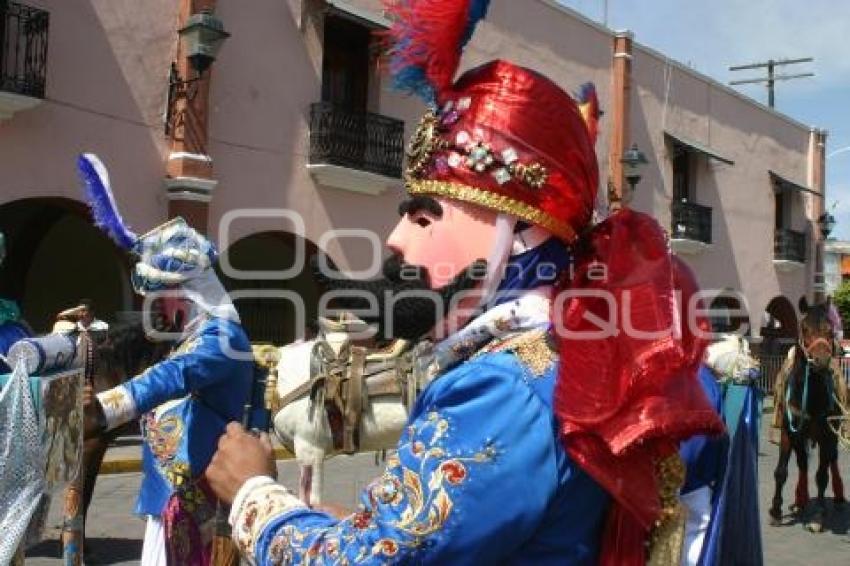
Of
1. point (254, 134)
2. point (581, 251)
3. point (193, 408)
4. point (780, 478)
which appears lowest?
point (780, 478)

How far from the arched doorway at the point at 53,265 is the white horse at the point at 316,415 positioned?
6366mm

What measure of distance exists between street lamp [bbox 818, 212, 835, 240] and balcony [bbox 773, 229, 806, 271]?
1093 mm

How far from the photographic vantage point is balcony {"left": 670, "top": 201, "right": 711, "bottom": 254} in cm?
1927

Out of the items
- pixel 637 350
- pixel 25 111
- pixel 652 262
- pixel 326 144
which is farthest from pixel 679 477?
pixel 326 144

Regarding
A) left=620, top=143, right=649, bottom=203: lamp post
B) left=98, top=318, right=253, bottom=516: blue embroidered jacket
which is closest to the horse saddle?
left=98, top=318, right=253, bottom=516: blue embroidered jacket

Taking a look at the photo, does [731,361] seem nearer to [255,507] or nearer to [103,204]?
[103,204]

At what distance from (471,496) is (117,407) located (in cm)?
220

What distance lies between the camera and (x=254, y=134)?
39.2 ft

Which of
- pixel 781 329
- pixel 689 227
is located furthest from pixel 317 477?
pixel 781 329

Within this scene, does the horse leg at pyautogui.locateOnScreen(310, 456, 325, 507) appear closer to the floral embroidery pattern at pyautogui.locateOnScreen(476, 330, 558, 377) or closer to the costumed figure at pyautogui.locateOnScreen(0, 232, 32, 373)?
the costumed figure at pyautogui.locateOnScreen(0, 232, 32, 373)

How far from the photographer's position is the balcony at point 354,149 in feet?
40.9

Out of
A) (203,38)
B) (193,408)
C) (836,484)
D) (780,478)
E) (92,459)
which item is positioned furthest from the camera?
(203,38)

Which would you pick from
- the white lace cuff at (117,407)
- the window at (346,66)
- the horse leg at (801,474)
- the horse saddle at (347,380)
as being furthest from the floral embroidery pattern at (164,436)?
the window at (346,66)

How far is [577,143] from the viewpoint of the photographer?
5.94 feet
